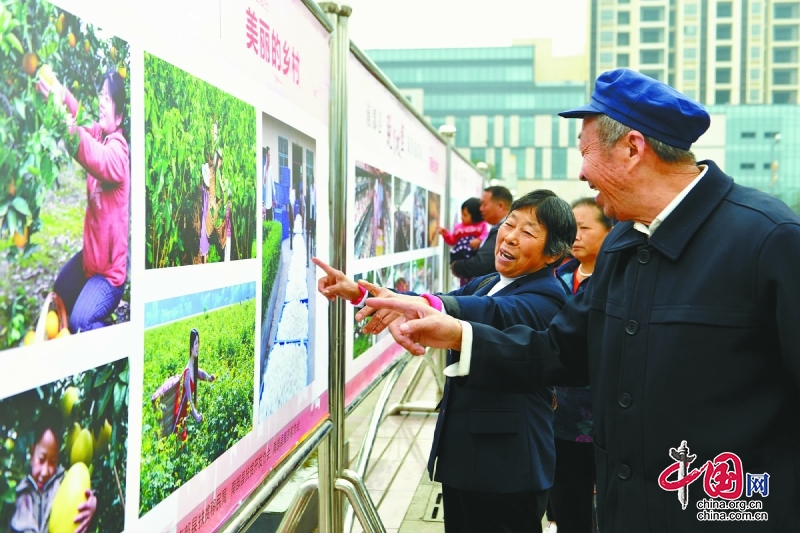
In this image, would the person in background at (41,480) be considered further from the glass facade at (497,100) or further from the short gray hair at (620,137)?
the glass facade at (497,100)

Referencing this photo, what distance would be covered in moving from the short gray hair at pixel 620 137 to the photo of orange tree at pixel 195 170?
79cm

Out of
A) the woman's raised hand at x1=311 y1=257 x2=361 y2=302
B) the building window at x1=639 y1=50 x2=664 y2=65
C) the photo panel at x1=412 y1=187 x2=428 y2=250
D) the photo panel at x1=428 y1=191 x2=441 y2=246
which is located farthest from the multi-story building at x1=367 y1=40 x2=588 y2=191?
the woman's raised hand at x1=311 y1=257 x2=361 y2=302

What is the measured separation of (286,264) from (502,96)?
283 feet

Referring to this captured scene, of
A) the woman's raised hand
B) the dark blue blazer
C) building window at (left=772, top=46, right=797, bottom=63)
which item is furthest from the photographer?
building window at (left=772, top=46, right=797, bottom=63)

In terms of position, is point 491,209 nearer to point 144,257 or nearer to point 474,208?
point 474,208

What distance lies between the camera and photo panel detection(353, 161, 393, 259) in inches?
125

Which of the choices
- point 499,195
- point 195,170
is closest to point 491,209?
point 499,195

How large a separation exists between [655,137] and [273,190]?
946 millimetres

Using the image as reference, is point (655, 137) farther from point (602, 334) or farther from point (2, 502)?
point (2, 502)

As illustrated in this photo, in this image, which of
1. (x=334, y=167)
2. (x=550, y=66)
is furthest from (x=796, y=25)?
(x=334, y=167)

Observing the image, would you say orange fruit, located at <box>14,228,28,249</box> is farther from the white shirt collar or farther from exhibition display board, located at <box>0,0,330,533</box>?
the white shirt collar

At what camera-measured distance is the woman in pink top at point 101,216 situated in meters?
1.14

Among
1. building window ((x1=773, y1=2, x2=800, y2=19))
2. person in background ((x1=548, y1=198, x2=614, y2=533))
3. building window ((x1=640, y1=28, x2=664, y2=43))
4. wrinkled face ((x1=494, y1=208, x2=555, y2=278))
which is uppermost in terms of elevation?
building window ((x1=773, y1=2, x2=800, y2=19))

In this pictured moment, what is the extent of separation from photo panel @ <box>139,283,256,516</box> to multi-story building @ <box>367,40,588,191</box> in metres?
77.9
